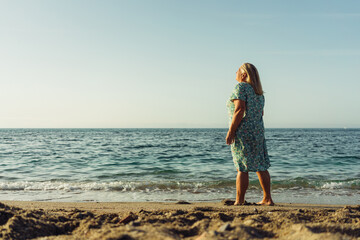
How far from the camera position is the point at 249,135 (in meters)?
3.89

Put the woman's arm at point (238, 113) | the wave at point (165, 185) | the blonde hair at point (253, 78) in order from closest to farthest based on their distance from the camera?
1. the woman's arm at point (238, 113)
2. the blonde hair at point (253, 78)
3. the wave at point (165, 185)

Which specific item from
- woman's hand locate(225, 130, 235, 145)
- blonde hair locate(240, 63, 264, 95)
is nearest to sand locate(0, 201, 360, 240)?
woman's hand locate(225, 130, 235, 145)

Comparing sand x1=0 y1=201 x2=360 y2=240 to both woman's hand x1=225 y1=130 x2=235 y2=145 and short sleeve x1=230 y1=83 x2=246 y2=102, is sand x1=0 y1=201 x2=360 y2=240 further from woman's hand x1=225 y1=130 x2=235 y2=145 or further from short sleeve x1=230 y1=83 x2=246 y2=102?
short sleeve x1=230 y1=83 x2=246 y2=102

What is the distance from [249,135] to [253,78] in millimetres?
763

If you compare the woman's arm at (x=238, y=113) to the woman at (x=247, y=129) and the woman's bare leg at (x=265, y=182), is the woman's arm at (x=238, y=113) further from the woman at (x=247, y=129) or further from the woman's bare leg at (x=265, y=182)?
the woman's bare leg at (x=265, y=182)

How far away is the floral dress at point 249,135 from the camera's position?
3855 millimetres

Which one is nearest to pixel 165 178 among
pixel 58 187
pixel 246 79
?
pixel 58 187

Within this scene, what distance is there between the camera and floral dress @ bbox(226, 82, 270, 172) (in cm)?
386

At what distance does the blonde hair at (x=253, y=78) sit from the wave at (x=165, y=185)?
261 centimetres

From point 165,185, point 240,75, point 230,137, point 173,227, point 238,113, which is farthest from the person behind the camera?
point 165,185

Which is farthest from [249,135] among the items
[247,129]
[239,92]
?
[239,92]

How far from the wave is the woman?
2.01 meters

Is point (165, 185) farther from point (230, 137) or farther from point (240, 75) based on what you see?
point (240, 75)

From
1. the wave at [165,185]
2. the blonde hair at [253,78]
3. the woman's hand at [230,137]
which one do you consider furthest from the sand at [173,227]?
the wave at [165,185]
